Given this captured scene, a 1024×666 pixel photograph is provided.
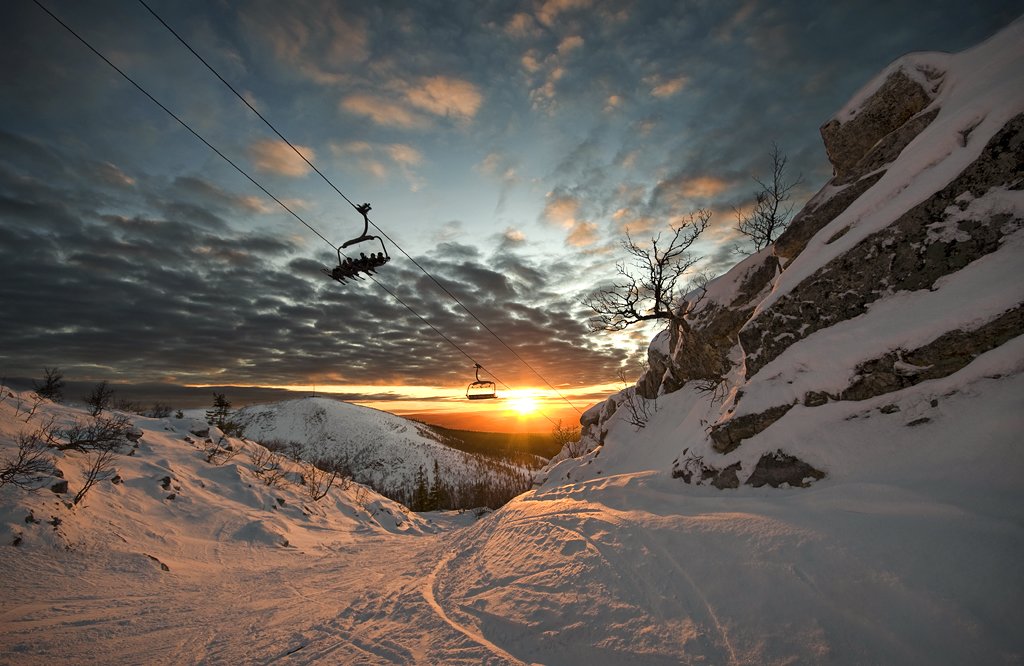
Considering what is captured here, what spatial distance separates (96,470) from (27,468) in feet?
5.93

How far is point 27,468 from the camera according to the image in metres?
9.94

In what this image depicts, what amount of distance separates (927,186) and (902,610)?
710cm

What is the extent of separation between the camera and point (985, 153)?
19.5ft

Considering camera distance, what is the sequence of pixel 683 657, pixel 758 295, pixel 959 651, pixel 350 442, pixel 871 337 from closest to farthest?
pixel 959 651, pixel 683 657, pixel 871 337, pixel 758 295, pixel 350 442

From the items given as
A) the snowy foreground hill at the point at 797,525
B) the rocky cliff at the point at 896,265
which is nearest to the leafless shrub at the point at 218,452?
the snowy foreground hill at the point at 797,525

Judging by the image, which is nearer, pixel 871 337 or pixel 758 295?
pixel 871 337

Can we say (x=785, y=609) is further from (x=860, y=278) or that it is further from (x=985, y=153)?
(x=985, y=153)

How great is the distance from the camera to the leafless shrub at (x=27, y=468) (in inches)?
377

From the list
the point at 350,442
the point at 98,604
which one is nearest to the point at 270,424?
the point at 350,442

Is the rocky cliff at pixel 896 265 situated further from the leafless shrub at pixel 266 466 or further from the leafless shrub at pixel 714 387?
the leafless shrub at pixel 266 466

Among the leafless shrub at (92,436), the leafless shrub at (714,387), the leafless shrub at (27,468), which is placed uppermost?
the leafless shrub at (714,387)

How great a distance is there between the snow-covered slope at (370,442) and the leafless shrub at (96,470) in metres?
131

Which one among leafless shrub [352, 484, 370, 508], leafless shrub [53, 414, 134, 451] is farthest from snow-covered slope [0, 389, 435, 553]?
leafless shrub [352, 484, 370, 508]

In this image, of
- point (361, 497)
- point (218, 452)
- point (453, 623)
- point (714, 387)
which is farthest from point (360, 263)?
point (361, 497)
